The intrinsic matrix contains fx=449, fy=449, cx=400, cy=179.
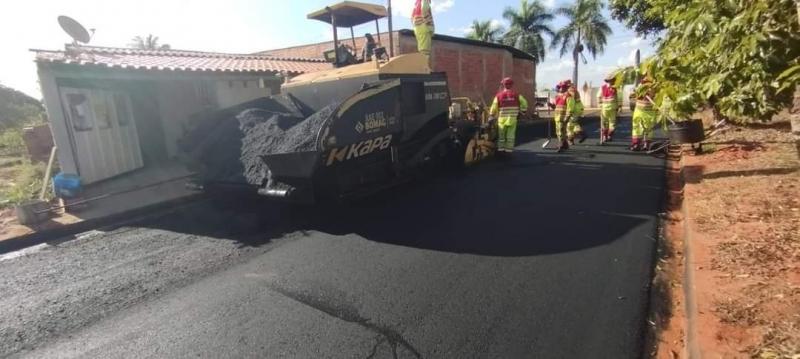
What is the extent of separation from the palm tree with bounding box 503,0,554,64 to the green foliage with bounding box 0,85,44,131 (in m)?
29.9

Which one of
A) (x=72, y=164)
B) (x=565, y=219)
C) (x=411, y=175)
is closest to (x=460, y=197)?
(x=411, y=175)

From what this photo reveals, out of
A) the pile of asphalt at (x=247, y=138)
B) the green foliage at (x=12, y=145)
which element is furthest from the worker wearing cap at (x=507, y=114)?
the green foliage at (x=12, y=145)

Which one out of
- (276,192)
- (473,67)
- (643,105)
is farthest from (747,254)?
(473,67)

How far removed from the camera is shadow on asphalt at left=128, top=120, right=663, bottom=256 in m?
4.29

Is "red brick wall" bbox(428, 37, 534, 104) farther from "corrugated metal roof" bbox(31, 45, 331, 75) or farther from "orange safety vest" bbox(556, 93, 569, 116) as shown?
"orange safety vest" bbox(556, 93, 569, 116)

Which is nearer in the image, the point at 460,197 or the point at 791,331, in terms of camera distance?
the point at 791,331

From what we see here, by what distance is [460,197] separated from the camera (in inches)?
233

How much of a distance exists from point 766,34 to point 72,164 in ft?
28.2

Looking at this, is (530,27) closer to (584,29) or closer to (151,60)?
(584,29)

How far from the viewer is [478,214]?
5.13 metres

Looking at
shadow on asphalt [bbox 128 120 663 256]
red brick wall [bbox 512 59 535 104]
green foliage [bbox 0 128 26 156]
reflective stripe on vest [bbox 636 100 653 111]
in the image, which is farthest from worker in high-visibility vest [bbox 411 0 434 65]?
red brick wall [bbox 512 59 535 104]

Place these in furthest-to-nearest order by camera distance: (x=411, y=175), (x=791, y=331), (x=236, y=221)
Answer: (x=411, y=175) < (x=236, y=221) < (x=791, y=331)

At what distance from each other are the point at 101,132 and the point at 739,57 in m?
9.06

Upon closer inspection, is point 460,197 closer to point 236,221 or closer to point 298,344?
point 236,221
